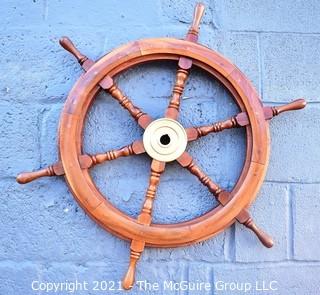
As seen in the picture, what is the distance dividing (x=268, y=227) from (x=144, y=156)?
0.38 meters

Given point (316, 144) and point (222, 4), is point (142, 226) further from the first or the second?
point (222, 4)

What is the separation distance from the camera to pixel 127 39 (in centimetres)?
143

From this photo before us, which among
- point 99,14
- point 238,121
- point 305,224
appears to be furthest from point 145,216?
point 99,14

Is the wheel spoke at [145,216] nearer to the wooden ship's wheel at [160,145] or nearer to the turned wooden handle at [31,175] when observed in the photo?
the wooden ship's wheel at [160,145]

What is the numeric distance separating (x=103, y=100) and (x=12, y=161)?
292 mm

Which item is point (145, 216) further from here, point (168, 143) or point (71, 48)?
point (71, 48)

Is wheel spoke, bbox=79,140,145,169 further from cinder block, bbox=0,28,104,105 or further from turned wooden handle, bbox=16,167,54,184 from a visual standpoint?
cinder block, bbox=0,28,104,105

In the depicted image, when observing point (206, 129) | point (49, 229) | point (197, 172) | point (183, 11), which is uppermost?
point (183, 11)

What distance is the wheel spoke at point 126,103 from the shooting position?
1.33 m

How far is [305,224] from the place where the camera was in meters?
1.41

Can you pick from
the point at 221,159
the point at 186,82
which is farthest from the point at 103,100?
the point at 221,159

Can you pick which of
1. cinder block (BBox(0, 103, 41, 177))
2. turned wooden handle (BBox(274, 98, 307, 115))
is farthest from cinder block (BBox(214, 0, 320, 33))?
cinder block (BBox(0, 103, 41, 177))

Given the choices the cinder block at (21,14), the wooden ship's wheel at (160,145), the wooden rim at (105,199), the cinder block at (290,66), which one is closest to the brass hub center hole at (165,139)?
the wooden ship's wheel at (160,145)

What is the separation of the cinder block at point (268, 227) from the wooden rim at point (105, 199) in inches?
2.7
